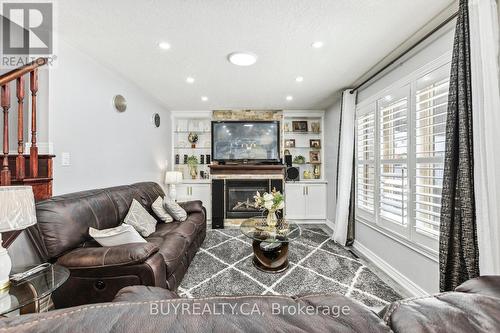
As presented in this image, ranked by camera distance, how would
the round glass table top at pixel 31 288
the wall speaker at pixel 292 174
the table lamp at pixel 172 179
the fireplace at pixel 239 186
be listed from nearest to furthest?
the round glass table top at pixel 31 288 < the table lamp at pixel 172 179 < the fireplace at pixel 239 186 < the wall speaker at pixel 292 174

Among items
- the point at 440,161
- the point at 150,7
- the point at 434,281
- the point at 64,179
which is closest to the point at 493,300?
the point at 440,161

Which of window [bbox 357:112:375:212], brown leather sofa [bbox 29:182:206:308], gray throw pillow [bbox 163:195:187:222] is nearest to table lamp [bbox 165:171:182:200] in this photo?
gray throw pillow [bbox 163:195:187:222]

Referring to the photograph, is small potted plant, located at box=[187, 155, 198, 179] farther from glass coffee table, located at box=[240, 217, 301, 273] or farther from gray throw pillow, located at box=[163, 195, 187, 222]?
glass coffee table, located at box=[240, 217, 301, 273]

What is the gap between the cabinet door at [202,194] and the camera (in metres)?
4.57

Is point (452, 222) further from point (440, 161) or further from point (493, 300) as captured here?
point (493, 300)

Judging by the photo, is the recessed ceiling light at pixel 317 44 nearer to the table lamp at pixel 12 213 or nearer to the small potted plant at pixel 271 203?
the small potted plant at pixel 271 203

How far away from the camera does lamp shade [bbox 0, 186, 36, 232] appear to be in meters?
1.10

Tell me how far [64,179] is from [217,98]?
258 centimetres

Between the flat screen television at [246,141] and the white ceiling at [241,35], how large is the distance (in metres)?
1.46

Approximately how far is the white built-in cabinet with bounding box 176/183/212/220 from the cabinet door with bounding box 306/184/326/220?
2.16m

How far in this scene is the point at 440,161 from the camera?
71.5 inches

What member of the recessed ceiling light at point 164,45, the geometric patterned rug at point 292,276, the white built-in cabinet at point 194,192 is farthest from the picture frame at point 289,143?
the recessed ceiling light at point 164,45

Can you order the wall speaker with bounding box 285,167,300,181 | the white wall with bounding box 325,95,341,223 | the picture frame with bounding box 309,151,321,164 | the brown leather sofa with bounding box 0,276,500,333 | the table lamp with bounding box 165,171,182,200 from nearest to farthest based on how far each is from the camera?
the brown leather sofa with bounding box 0,276,500,333
the white wall with bounding box 325,95,341,223
the table lamp with bounding box 165,171,182,200
the wall speaker with bounding box 285,167,300,181
the picture frame with bounding box 309,151,321,164

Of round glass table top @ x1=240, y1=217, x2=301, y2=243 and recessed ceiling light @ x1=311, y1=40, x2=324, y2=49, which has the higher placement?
recessed ceiling light @ x1=311, y1=40, x2=324, y2=49
